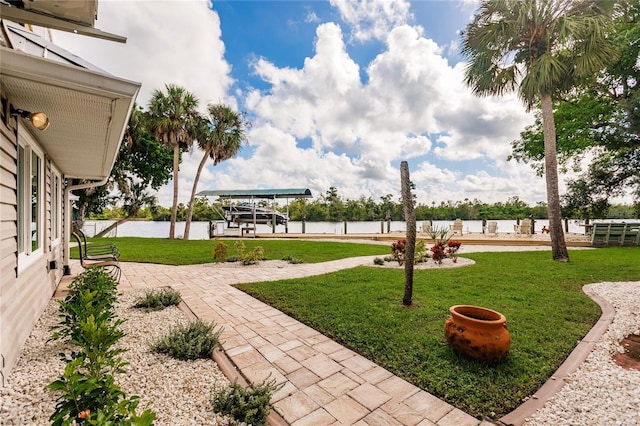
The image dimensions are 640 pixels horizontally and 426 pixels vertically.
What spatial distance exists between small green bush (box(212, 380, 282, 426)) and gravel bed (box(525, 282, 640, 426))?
1.70 metres

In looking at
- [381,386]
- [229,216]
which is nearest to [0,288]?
[381,386]

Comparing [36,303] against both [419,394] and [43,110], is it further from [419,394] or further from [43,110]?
[419,394]

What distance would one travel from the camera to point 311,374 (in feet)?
7.95

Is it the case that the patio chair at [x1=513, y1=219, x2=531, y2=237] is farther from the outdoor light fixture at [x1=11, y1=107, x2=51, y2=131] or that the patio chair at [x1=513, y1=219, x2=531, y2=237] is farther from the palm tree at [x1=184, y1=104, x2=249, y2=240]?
the outdoor light fixture at [x1=11, y1=107, x2=51, y2=131]

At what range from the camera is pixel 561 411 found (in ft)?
6.40

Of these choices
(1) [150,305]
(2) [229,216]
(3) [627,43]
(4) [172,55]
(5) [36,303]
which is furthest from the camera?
(2) [229,216]

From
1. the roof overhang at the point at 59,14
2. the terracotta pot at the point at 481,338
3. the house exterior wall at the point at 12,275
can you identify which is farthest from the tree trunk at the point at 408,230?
the house exterior wall at the point at 12,275

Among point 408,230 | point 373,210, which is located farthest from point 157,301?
point 373,210

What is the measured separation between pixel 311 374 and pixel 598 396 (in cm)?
217

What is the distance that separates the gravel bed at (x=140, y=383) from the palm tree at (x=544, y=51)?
358 inches

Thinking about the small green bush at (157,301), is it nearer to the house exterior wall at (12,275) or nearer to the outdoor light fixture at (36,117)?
the house exterior wall at (12,275)

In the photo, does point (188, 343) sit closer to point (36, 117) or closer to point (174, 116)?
point (36, 117)

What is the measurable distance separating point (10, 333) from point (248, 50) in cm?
1022

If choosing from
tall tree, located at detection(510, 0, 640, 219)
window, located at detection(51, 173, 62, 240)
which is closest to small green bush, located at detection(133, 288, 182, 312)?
window, located at detection(51, 173, 62, 240)
